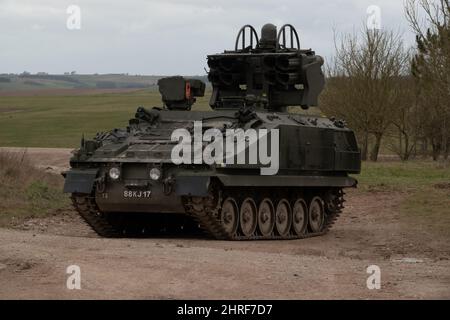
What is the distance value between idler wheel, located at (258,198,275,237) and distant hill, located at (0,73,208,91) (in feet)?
371

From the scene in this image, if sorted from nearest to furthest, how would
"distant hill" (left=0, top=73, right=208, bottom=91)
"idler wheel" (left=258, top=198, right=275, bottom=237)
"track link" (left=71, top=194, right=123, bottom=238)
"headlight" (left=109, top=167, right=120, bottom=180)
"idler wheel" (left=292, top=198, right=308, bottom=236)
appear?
"headlight" (left=109, top=167, right=120, bottom=180) → "track link" (left=71, top=194, right=123, bottom=238) → "idler wheel" (left=258, top=198, right=275, bottom=237) → "idler wheel" (left=292, top=198, right=308, bottom=236) → "distant hill" (left=0, top=73, right=208, bottom=91)

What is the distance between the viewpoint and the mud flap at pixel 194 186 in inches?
642

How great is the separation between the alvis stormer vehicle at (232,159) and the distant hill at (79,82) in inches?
4381

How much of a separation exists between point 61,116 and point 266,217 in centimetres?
Result: 6384

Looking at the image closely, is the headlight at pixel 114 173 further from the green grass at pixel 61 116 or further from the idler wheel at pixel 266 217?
the green grass at pixel 61 116

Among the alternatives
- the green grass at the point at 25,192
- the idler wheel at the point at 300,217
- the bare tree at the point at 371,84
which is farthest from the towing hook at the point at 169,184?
the bare tree at the point at 371,84

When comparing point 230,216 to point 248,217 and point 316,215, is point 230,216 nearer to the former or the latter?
point 248,217

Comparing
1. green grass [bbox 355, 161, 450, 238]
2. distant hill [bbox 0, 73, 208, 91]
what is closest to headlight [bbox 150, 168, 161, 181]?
green grass [bbox 355, 161, 450, 238]

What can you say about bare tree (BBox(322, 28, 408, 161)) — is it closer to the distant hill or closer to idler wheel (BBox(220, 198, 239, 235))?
idler wheel (BBox(220, 198, 239, 235))

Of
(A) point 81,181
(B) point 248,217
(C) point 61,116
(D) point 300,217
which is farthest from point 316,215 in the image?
(C) point 61,116

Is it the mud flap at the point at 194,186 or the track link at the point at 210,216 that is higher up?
the mud flap at the point at 194,186

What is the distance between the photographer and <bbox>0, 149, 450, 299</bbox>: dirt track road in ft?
33.7

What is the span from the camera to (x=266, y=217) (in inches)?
736
